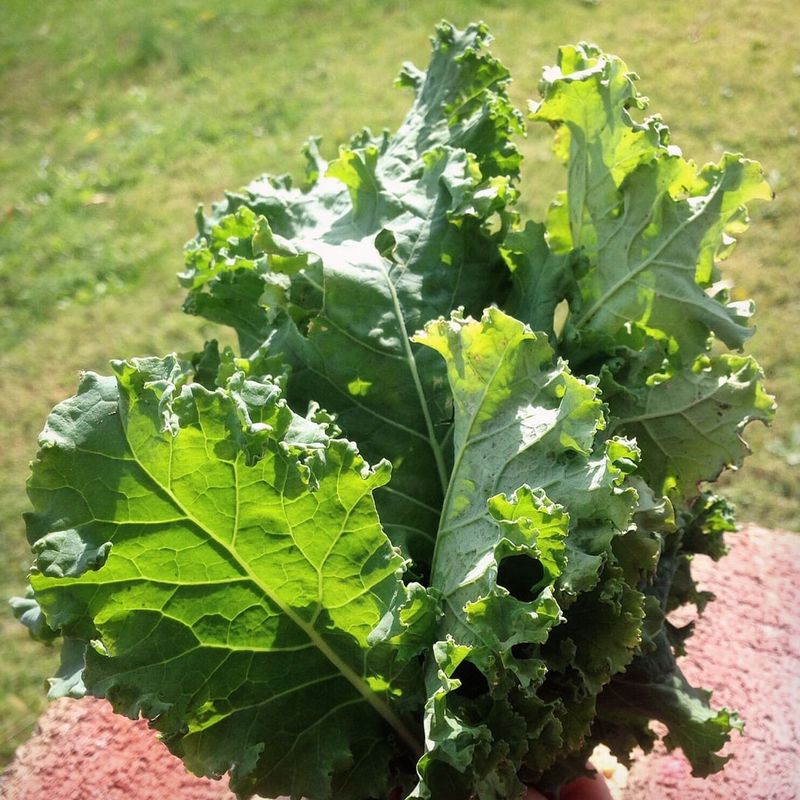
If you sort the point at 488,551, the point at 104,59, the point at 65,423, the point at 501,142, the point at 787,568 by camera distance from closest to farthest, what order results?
the point at 65,423 → the point at 488,551 → the point at 501,142 → the point at 787,568 → the point at 104,59

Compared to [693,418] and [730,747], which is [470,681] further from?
[730,747]

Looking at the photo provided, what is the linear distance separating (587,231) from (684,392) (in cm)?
40

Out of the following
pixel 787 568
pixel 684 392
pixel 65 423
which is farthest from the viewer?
pixel 787 568

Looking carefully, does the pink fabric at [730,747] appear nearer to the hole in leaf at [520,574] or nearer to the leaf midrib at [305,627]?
the leaf midrib at [305,627]

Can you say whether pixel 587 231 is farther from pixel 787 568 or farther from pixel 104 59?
pixel 104 59

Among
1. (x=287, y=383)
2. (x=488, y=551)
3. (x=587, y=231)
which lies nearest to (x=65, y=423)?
(x=287, y=383)

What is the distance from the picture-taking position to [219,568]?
1.60m

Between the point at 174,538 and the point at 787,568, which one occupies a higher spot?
the point at 174,538

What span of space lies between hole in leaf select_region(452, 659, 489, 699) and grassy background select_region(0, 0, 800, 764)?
2723mm

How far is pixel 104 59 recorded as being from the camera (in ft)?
25.7

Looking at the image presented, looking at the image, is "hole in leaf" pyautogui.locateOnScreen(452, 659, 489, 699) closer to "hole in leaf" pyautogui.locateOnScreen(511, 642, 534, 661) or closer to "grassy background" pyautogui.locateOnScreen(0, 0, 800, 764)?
"hole in leaf" pyautogui.locateOnScreen(511, 642, 534, 661)

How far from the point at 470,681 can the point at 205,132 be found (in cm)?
577

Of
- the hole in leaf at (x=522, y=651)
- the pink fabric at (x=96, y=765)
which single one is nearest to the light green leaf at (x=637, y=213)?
the hole in leaf at (x=522, y=651)

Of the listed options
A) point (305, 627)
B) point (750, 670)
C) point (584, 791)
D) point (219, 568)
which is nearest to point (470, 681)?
point (305, 627)
